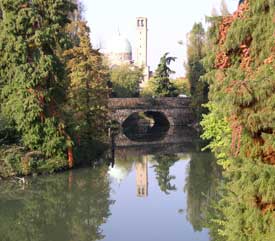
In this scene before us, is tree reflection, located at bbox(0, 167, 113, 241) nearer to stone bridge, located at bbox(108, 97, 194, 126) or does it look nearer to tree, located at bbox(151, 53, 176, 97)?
stone bridge, located at bbox(108, 97, 194, 126)

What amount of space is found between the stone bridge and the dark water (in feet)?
62.2

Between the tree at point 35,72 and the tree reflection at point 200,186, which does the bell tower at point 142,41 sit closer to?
the tree reflection at point 200,186

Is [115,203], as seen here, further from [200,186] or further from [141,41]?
[141,41]

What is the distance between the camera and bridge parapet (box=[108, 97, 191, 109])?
159 ft

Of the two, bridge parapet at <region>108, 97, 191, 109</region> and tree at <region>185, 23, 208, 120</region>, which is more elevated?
tree at <region>185, 23, 208, 120</region>

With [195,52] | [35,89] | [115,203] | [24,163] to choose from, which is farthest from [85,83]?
[195,52]

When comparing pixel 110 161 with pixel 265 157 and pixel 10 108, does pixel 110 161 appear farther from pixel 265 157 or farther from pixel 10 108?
pixel 265 157

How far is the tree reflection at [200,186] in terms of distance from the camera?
17.7 m

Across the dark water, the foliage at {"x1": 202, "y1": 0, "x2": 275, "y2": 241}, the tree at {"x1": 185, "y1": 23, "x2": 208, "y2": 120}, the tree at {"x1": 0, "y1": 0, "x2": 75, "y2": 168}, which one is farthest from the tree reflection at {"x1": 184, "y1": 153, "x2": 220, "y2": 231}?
the tree at {"x1": 185, "y1": 23, "x2": 208, "y2": 120}

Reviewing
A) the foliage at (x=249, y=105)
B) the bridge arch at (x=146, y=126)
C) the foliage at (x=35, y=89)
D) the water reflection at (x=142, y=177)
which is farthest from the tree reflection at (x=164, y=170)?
the foliage at (x=249, y=105)

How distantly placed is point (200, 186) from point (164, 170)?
4888 millimetres

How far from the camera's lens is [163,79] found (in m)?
53.8

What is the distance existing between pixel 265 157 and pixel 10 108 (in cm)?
1713

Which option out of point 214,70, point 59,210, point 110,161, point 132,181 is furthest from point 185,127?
point 214,70
